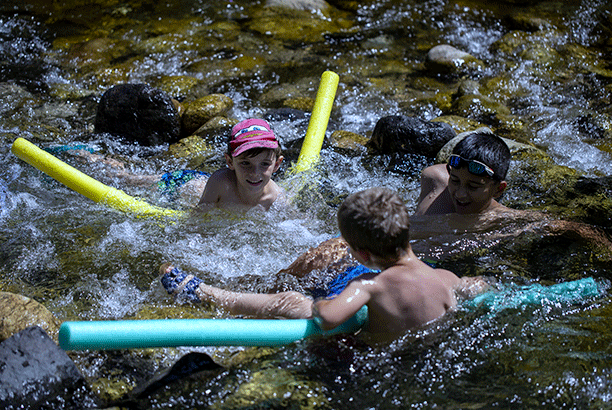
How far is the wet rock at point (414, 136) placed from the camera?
17.3 ft

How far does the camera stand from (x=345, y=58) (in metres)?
8.01

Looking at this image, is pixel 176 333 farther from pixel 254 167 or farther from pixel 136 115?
pixel 136 115

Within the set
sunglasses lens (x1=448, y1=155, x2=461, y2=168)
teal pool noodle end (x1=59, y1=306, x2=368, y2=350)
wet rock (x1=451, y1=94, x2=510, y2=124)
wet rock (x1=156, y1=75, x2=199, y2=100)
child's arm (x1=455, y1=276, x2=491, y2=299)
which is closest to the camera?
teal pool noodle end (x1=59, y1=306, x2=368, y2=350)

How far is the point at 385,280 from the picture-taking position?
258cm

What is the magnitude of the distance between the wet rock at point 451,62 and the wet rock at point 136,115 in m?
3.74

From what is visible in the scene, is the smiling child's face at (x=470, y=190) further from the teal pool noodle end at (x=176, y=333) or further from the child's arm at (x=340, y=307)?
the teal pool noodle end at (x=176, y=333)

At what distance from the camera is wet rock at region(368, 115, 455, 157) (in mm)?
5266

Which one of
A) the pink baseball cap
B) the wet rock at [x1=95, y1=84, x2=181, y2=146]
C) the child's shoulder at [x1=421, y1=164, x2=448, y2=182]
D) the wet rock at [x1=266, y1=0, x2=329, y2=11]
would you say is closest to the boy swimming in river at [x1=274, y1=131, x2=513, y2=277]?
the child's shoulder at [x1=421, y1=164, x2=448, y2=182]

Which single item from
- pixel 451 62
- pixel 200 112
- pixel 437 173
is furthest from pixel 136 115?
pixel 451 62

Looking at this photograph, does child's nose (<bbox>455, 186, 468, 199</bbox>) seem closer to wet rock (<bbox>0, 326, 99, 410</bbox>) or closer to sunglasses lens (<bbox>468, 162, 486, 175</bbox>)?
sunglasses lens (<bbox>468, 162, 486, 175</bbox>)

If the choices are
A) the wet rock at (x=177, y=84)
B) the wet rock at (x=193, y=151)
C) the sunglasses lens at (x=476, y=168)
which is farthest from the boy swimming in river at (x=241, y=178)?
the wet rock at (x=177, y=84)

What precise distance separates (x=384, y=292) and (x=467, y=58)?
5869 mm

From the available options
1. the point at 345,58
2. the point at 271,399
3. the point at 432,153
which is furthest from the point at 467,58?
the point at 271,399

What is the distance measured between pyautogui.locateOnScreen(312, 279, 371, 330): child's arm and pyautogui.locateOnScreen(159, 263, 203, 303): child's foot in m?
0.91
